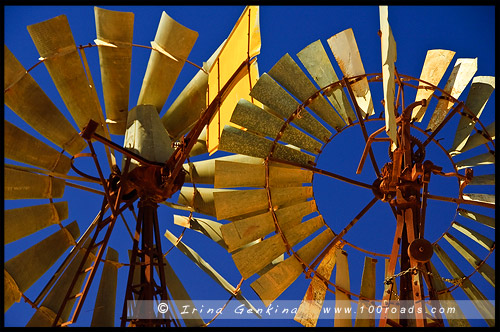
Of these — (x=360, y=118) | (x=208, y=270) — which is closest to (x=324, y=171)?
A: (x=360, y=118)

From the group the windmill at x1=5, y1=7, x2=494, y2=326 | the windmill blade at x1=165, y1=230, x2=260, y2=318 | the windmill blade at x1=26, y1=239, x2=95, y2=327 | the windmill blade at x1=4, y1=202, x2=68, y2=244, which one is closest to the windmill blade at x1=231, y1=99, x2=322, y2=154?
the windmill at x1=5, y1=7, x2=494, y2=326

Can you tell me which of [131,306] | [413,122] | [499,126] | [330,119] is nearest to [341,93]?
[330,119]

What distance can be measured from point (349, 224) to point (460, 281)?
4.13 ft

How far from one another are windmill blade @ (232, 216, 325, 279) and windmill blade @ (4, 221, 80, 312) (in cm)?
233

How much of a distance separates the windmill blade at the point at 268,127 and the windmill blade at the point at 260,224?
54 cm

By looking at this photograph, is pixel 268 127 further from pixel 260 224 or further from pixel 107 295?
pixel 107 295

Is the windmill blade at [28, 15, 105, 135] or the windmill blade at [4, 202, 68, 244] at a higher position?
the windmill blade at [28, 15, 105, 135]

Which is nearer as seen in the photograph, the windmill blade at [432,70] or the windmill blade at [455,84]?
the windmill blade at [455,84]

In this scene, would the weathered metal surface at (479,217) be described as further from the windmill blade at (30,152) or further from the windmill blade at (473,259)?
the windmill blade at (30,152)

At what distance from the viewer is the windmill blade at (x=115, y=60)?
29.9 ft

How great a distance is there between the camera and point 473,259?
28.0 feet

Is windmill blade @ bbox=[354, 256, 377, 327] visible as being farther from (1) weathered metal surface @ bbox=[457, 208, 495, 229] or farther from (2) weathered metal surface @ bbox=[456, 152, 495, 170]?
(2) weathered metal surface @ bbox=[456, 152, 495, 170]

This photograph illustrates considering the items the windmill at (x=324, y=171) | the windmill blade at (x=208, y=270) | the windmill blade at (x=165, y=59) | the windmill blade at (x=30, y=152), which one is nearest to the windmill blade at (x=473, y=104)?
the windmill at (x=324, y=171)

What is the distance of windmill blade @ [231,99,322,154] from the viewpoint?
8.09 meters
